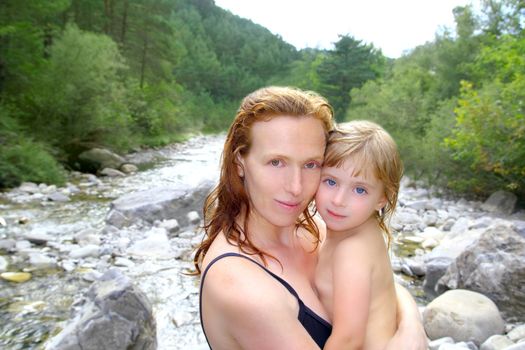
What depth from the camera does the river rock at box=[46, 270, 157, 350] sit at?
3.85 m

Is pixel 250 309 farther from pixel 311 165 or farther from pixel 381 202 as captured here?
pixel 381 202

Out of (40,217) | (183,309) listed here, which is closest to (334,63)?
(40,217)

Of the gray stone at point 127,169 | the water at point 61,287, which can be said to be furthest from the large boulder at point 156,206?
the gray stone at point 127,169

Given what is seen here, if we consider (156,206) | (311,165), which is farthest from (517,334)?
(156,206)

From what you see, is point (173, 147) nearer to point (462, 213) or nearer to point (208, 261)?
point (462, 213)

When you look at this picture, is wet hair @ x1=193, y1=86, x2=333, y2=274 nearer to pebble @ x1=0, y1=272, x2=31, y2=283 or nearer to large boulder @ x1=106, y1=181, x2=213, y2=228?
pebble @ x1=0, y1=272, x2=31, y2=283

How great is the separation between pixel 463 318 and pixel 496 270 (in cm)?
114

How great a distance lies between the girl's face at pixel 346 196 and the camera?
1954 mm

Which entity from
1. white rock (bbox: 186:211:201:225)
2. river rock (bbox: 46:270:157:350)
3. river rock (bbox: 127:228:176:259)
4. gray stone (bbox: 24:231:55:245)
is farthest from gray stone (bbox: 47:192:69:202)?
river rock (bbox: 46:270:157:350)

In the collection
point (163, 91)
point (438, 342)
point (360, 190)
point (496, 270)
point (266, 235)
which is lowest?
point (163, 91)

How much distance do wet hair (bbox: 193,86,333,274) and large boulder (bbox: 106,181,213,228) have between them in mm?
7187

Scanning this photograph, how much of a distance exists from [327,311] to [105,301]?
109 inches

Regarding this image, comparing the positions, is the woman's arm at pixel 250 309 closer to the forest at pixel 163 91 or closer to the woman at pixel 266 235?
the woman at pixel 266 235

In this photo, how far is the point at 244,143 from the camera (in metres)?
1.75
